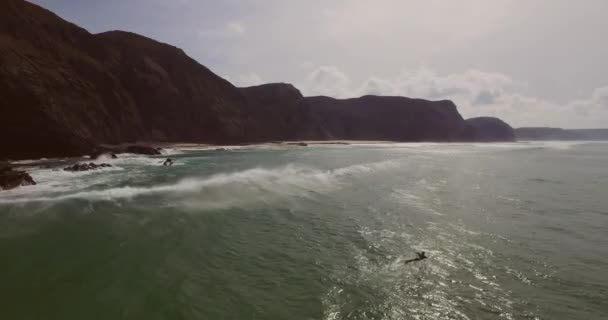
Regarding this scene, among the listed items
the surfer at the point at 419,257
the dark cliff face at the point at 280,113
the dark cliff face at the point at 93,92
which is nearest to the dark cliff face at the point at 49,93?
the dark cliff face at the point at 93,92

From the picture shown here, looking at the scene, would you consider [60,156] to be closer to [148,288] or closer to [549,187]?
[148,288]

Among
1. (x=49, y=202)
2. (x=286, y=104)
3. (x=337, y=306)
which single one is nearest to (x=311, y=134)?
(x=286, y=104)

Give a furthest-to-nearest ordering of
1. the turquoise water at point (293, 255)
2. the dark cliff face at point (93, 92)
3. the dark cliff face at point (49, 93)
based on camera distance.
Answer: the dark cliff face at point (93, 92) → the dark cliff face at point (49, 93) → the turquoise water at point (293, 255)

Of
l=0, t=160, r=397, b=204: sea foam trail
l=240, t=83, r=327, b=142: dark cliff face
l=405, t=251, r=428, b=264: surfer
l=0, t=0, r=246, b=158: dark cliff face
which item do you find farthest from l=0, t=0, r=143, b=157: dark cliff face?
l=240, t=83, r=327, b=142: dark cliff face

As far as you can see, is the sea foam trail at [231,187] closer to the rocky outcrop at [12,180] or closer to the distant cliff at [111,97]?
the rocky outcrop at [12,180]

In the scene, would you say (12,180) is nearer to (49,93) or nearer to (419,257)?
(419,257)

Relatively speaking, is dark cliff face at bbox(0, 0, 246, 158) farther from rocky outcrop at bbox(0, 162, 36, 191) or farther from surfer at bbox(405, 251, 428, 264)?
surfer at bbox(405, 251, 428, 264)
